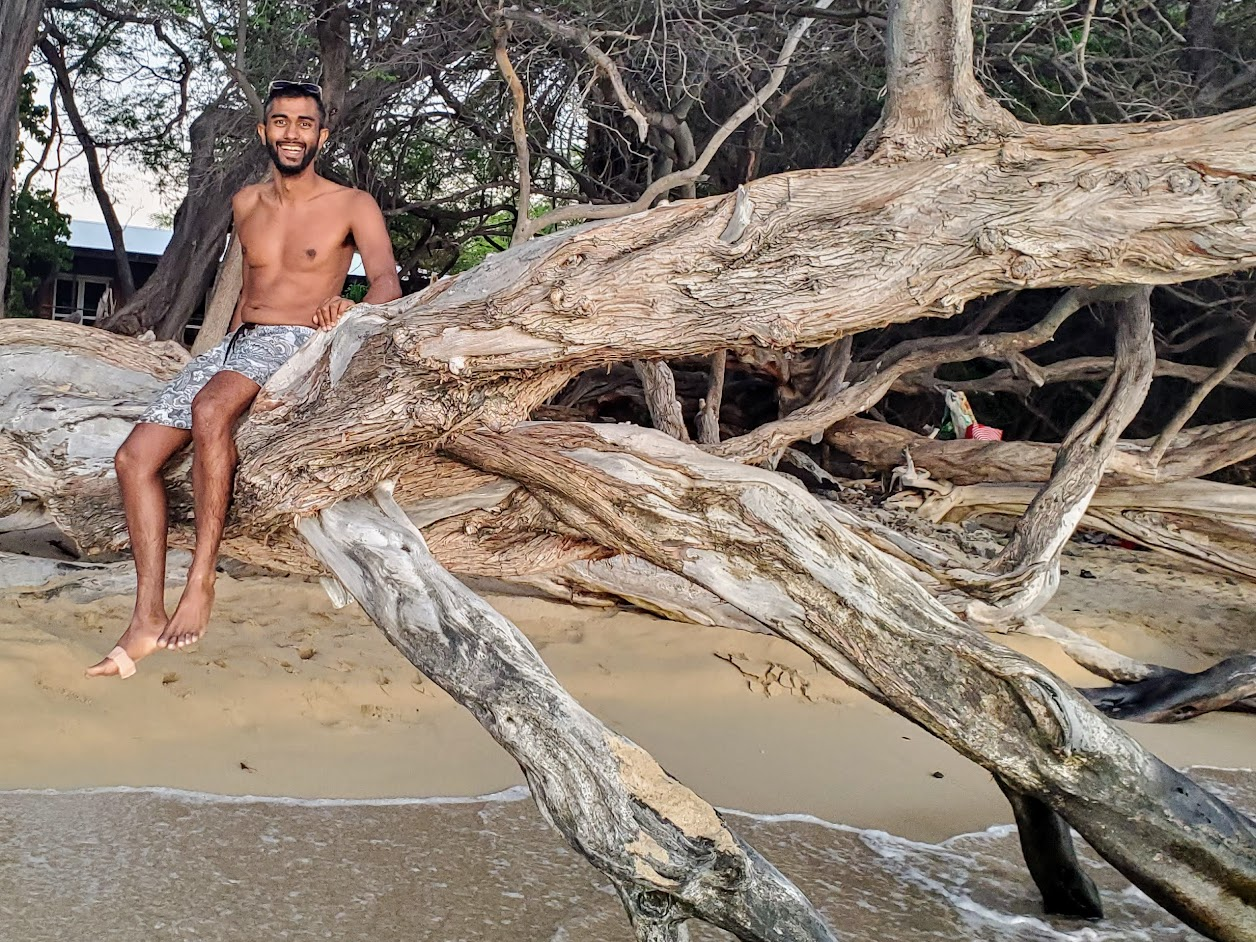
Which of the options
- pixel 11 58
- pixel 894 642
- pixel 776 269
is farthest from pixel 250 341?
pixel 11 58

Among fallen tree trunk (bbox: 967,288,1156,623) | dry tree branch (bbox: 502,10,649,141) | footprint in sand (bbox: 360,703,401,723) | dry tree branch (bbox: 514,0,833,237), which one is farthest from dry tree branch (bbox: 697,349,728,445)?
footprint in sand (bbox: 360,703,401,723)

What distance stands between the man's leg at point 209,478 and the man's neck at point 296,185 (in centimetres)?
63

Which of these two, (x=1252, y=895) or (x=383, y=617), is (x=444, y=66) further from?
(x=1252, y=895)

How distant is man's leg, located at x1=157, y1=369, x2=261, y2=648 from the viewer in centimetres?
313

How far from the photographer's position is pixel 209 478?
3209mm

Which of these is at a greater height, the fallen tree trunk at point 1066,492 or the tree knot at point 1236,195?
the tree knot at point 1236,195

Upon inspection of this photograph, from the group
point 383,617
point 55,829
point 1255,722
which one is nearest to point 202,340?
point 55,829

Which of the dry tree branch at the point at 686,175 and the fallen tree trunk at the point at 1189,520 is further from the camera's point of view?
the fallen tree trunk at the point at 1189,520

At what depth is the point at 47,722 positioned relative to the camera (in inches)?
183

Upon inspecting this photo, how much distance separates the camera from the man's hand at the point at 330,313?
3.30 m

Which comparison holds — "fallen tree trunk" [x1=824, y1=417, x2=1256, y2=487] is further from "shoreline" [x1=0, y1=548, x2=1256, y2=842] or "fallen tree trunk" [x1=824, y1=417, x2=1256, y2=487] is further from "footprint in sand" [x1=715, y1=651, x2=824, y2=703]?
"footprint in sand" [x1=715, y1=651, x2=824, y2=703]

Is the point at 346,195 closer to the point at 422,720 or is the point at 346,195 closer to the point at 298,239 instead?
the point at 298,239

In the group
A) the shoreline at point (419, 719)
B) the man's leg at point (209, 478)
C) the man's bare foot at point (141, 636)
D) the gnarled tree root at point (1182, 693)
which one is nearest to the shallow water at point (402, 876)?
the shoreline at point (419, 719)

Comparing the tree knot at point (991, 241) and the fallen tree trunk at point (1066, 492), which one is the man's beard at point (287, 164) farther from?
the fallen tree trunk at point (1066, 492)
